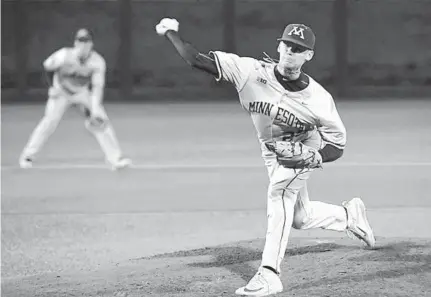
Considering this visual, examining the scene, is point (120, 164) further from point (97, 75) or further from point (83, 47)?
point (83, 47)

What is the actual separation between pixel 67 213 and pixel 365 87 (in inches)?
613

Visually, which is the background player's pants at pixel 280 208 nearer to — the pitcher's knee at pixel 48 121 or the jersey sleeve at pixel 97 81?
the jersey sleeve at pixel 97 81

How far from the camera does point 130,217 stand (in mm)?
10633

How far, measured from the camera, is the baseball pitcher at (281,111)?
6.11 m

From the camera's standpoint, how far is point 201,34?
24109 millimetres

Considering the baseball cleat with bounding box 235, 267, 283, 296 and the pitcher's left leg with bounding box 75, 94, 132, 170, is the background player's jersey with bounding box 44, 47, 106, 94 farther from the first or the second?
the baseball cleat with bounding box 235, 267, 283, 296

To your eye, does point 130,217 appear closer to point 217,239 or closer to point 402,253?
point 217,239

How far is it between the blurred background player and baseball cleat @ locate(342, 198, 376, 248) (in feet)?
22.8

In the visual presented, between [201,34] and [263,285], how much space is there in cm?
1847

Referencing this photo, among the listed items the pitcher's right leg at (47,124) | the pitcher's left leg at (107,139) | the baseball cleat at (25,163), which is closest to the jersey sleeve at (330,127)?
the pitcher's left leg at (107,139)

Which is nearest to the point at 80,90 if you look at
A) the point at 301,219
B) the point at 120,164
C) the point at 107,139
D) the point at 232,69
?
the point at 107,139

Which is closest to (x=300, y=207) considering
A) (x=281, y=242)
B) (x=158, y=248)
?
(x=281, y=242)

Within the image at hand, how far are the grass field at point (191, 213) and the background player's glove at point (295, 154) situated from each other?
34.0 inches

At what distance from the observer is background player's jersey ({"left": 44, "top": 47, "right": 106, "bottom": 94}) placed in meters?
13.9
